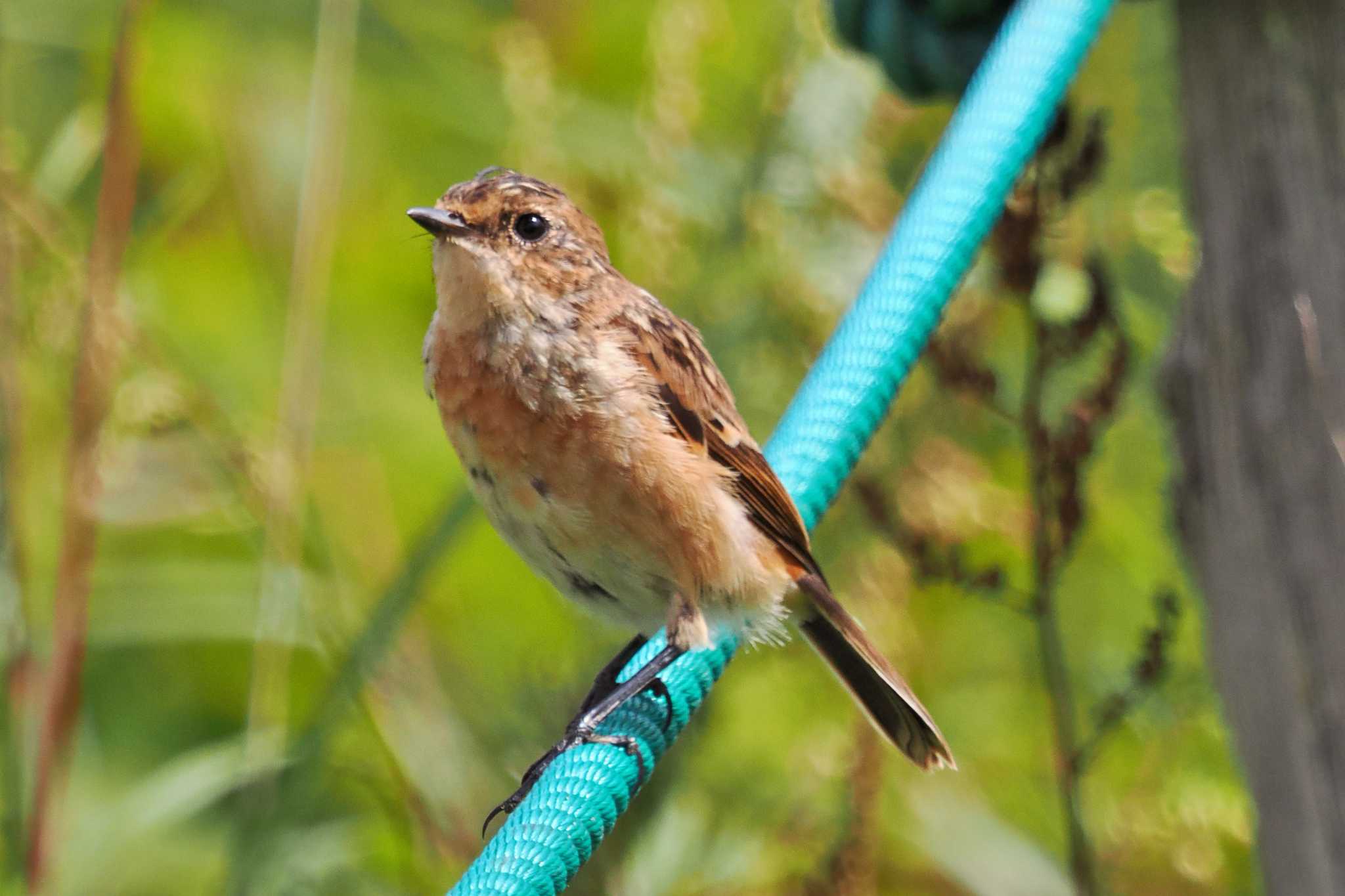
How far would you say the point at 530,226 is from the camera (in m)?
3.13

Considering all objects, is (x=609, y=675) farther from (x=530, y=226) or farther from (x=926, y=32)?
(x=926, y=32)

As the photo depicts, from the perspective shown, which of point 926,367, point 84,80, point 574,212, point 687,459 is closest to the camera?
point 687,459

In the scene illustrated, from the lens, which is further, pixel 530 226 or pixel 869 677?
pixel 869 677

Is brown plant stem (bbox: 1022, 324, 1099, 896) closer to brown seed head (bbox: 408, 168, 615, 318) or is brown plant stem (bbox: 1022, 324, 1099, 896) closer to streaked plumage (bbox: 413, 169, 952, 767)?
streaked plumage (bbox: 413, 169, 952, 767)

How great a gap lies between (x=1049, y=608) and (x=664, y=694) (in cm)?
86

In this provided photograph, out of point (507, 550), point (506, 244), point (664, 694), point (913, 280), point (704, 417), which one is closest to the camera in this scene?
point (913, 280)

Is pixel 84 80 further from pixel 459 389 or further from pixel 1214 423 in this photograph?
pixel 1214 423

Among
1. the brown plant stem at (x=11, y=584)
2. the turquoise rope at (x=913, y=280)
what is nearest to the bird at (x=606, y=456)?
the turquoise rope at (x=913, y=280)

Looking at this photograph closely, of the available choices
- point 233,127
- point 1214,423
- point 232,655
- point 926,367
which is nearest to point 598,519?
point 1214,423

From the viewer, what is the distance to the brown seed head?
3.03 m

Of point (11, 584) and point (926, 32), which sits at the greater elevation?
point (926, 32)

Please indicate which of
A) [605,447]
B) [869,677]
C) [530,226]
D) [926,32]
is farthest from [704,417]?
[926,32]

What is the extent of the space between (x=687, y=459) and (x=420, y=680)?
1477mm

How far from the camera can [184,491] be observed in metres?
4.40
